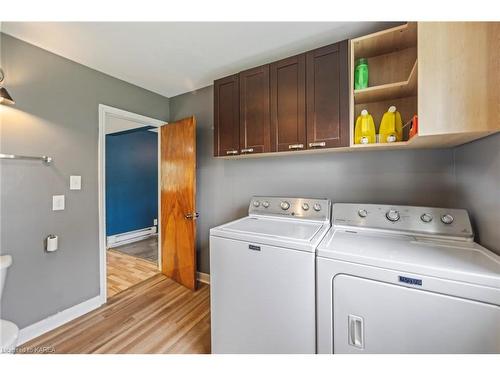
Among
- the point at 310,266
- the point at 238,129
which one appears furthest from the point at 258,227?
the point at 238,129

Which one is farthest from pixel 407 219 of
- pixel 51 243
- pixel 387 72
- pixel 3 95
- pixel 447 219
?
pixel 3 95

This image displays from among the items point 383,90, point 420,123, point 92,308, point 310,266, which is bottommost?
point 92,308

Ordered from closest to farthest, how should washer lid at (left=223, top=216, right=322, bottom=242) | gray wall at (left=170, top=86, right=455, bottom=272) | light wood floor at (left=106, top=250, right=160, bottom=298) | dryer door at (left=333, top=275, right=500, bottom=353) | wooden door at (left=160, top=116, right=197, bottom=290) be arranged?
dryer door at (left=333, top=275, right=500, bottom=353), washer lid at (left=223, top=216, right=322, bottom=242), gray wall at (left=170, top=86, right=455, bottom=272), wooden door at (left=160, top=116, right=197, bottom=290), light wood floor at (left=106, top=250, right=160, bottom=298)

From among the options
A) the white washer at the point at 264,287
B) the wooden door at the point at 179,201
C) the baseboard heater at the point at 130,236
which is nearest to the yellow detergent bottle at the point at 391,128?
the white washer at the point at 264,287

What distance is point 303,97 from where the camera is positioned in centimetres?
153

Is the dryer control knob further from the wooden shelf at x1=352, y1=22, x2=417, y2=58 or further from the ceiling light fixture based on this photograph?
the ceiling light fixture

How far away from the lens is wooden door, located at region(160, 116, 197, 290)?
2250 millimetres

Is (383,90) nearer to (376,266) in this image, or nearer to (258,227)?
(376,266)

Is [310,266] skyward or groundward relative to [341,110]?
groundward

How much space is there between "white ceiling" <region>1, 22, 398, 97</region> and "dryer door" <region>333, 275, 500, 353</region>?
5.47 ft

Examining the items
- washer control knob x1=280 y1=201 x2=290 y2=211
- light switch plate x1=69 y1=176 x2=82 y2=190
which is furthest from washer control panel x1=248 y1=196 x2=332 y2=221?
light switch plate x1=69 y1=176 x2=82 y2=190

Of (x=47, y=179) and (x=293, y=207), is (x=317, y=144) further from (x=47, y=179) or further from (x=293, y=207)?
(x=47, y=179)
